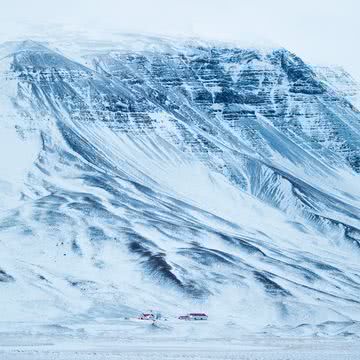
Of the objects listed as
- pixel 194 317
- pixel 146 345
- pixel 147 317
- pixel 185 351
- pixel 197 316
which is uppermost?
pixel 185 351

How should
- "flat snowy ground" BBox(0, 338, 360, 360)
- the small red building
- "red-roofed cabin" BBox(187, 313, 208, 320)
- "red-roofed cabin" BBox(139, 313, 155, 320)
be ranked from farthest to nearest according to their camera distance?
"red-roofed cabin" BBox(187, 313, 208, 320) < the small red building < "red-roofed cabin" BBox(139, 313, 155, 320) < "flat snowy ground" BBox(0, 338, 360, 360)

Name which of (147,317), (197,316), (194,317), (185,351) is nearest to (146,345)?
(185,351)

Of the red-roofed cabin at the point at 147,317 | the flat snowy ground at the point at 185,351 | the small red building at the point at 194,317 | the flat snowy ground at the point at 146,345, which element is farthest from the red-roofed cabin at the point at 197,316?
the flat snowy ground at the point at 185,351

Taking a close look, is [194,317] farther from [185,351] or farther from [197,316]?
[185,351]

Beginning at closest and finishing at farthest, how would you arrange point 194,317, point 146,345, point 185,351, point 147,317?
point 185,351, point 146,345, point 147,317, point 194,317

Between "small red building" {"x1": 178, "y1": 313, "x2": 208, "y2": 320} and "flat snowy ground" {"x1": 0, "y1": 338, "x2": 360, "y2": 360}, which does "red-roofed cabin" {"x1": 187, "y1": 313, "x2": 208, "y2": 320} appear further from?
"flat snowy ground" {"x1": 0, "y1": 338, "x2": 360, "y2": 360}

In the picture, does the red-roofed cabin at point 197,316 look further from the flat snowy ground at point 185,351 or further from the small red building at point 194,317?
the flat snowy ground at point 185,351

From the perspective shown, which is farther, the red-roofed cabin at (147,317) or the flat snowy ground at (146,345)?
the red-roofed cabin at (147,317)

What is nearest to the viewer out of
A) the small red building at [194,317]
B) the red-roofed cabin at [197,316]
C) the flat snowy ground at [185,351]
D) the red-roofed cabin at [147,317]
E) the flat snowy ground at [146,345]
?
the flat snowy ground at [185,351]

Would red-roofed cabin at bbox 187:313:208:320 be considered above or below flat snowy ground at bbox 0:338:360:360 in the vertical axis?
below

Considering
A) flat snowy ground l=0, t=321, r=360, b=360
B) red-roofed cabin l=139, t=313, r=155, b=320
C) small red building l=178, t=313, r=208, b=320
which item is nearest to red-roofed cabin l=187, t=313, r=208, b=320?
small red building l=178, t=313, r=208, b=320
